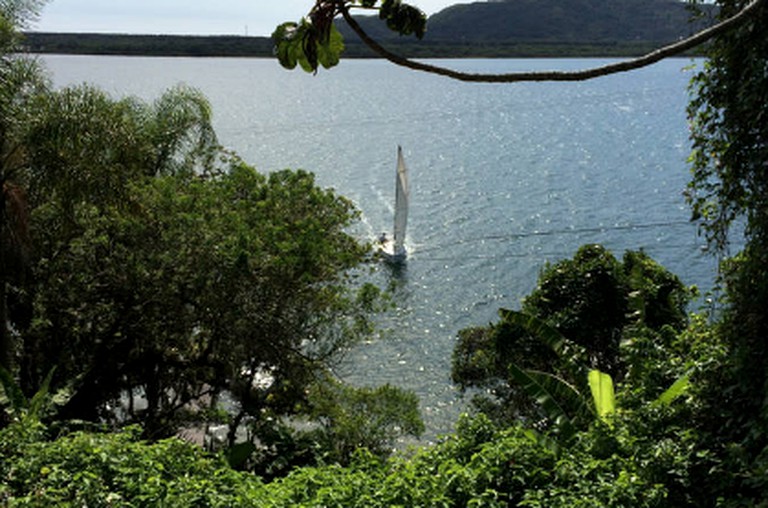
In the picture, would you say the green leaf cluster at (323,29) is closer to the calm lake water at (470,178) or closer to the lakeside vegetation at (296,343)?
the lakeside vegetation at (296,343)

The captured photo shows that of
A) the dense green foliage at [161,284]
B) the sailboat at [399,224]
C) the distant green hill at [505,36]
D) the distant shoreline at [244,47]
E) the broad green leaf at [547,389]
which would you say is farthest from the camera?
the distant green hill at [505,36]

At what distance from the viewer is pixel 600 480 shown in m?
6.83

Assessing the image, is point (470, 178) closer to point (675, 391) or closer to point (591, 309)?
point (591, 309)

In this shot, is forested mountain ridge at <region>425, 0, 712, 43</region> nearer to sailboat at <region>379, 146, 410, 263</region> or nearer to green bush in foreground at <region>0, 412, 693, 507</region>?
sailboat at <region>379, 146, 410, 263</region>

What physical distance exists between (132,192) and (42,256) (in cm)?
233

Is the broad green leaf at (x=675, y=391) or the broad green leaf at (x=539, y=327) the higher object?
the broad green leaf at (x=539, y=327)

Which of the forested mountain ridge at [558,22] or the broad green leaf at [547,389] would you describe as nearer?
the broad green leaf at [547,389]

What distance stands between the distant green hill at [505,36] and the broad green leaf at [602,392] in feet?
347

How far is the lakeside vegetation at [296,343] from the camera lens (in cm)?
714

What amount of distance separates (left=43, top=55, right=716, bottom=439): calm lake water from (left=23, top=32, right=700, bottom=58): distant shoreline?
33.2 feet

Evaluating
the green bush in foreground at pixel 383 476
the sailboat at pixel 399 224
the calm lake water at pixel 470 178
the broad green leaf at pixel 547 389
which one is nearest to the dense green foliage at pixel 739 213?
the green bush in foreground at pixel 383 476

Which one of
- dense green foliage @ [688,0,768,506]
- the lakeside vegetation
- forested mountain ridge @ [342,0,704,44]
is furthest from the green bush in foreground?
forested mountain ridge @ [342,0,704,44]

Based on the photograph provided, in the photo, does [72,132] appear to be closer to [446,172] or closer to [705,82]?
[705,82]

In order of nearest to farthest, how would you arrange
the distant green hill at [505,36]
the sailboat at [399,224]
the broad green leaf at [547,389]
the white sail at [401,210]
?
the broad green leaf at [547,389] < the sailboat at [399,224] < the white sail at [401,210] < the distant green hill at [505,36]
